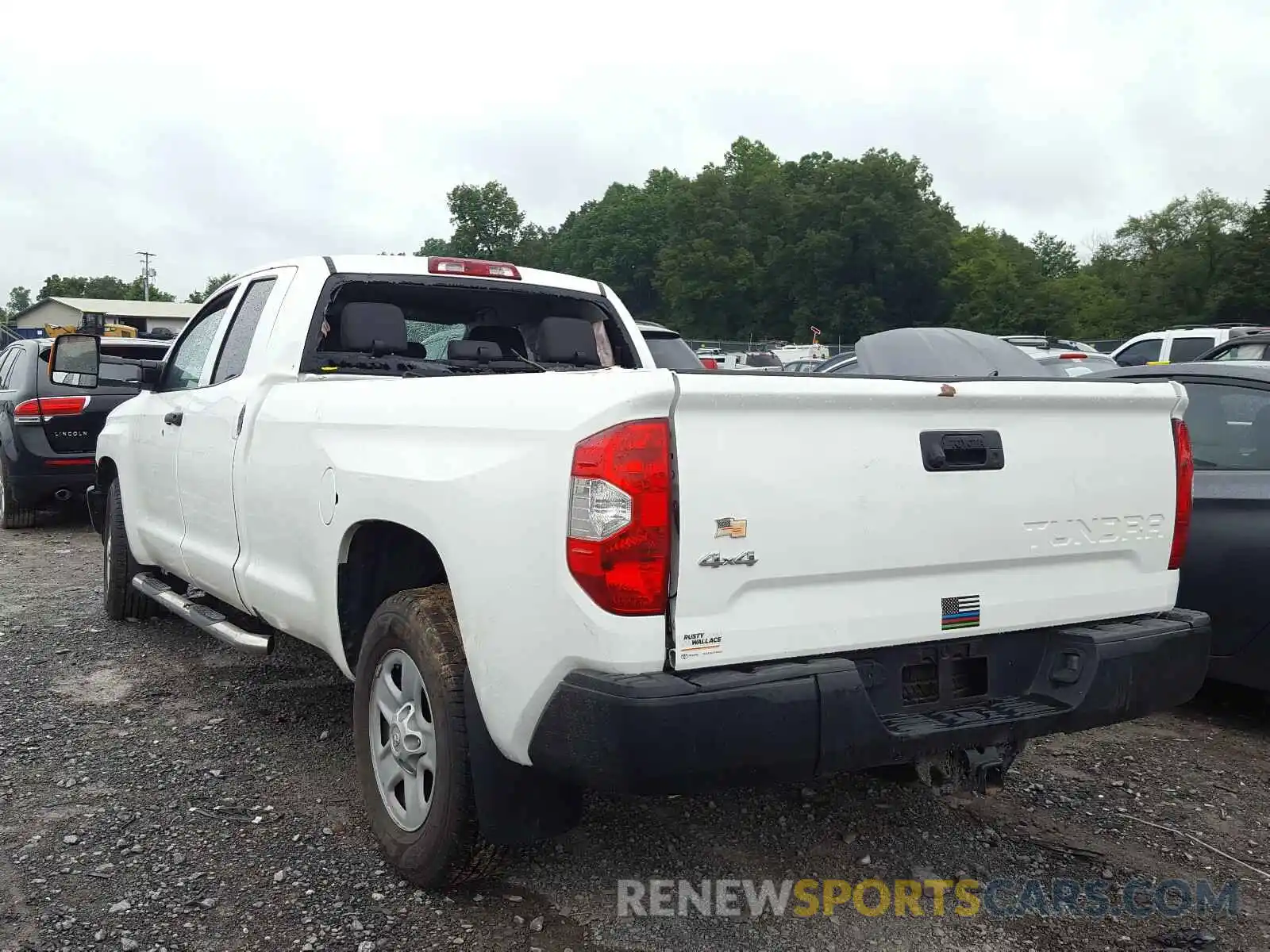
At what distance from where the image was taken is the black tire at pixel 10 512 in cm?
1002

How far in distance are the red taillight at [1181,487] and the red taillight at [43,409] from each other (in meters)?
9.23

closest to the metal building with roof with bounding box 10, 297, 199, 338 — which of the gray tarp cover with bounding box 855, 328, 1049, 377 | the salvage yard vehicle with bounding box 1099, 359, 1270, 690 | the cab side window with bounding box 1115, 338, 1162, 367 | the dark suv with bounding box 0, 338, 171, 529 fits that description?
the cab side window with bounding box 1115, 338, 1162, 367

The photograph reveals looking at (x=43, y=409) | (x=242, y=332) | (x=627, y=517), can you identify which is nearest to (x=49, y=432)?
(x=43, y=409)

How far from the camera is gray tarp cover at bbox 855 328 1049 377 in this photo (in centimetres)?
389

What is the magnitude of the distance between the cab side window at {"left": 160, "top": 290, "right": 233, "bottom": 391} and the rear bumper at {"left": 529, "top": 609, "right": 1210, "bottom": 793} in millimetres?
3241

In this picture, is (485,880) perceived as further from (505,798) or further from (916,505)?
(916,505)

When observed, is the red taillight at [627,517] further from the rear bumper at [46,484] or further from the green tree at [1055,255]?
the green tree at [1055,255]

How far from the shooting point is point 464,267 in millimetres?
4691

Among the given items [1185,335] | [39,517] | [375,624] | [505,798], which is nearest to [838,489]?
[505,798]

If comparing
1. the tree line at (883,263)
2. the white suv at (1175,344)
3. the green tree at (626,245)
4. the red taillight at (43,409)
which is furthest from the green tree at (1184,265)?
the red taillight at (43,409)

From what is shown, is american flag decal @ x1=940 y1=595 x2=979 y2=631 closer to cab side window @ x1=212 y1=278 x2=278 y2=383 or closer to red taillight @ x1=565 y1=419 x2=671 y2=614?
red taillight @ x1=565 y1=419 x2=671 y2=614

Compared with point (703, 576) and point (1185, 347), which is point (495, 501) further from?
point (1185, 347)


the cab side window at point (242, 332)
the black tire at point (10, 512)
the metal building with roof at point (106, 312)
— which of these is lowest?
the black tire at point (10, 512)

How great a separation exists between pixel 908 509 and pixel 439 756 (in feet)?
4.52
